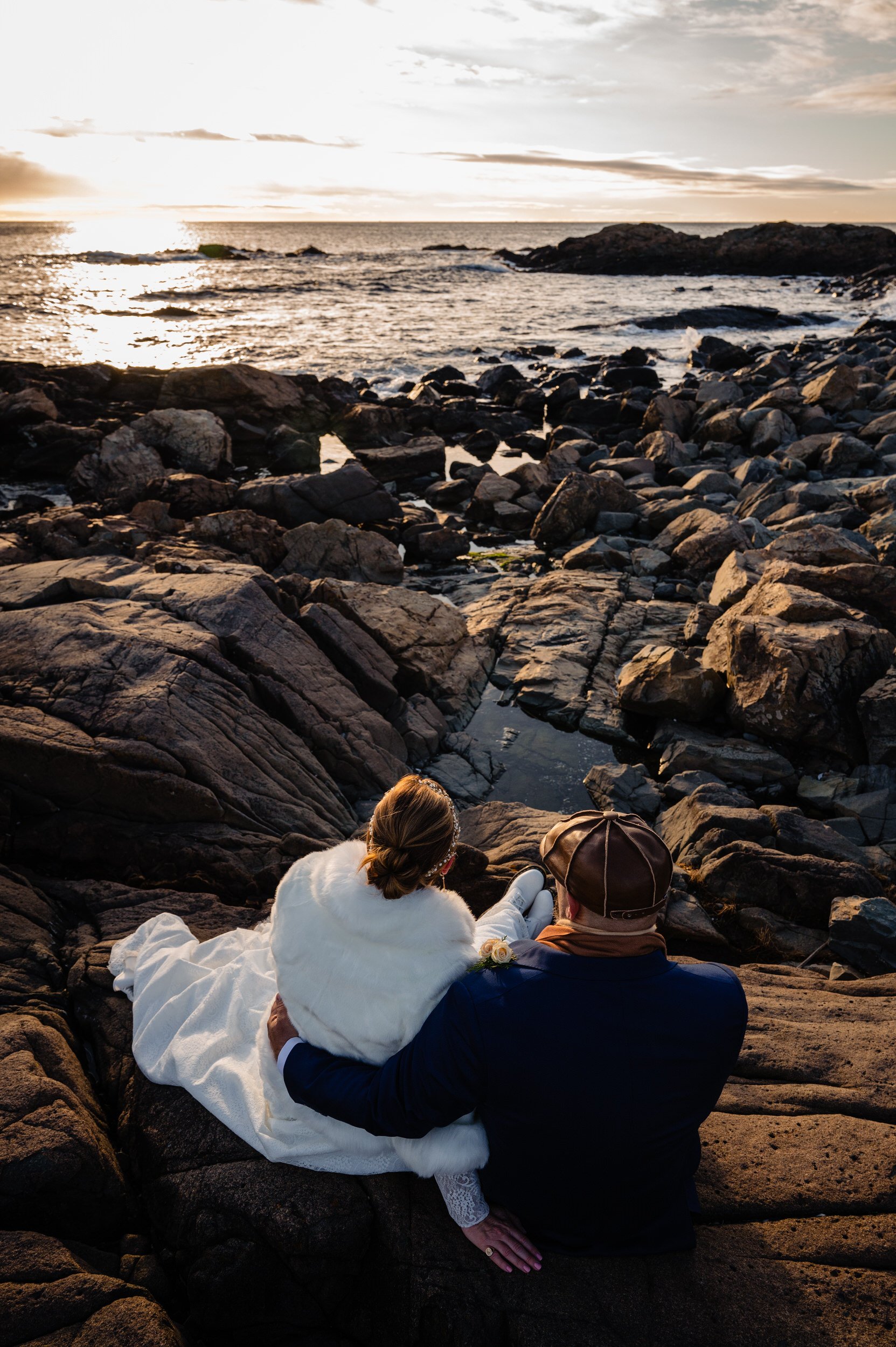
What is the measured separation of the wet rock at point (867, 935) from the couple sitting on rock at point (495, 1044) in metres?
3.04

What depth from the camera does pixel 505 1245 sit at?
268 cm

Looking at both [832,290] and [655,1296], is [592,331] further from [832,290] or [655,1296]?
[655,1296]

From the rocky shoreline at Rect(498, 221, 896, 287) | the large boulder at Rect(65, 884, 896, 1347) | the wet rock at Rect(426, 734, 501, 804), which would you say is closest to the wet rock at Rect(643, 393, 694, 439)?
the wet rock at Rect(426, 734, 501, 804)

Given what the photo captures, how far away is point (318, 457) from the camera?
2078 centimetres

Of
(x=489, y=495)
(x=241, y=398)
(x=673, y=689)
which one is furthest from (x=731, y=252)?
(x=673, y=689)

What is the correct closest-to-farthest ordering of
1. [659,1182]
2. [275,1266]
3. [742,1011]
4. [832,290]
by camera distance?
[742,1011] < [659,1182] < [275,1266] < [832,290]

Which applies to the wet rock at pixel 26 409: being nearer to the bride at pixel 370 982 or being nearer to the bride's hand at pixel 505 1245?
the bride at pixel 370 982

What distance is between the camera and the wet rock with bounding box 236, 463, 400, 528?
15.3 meters

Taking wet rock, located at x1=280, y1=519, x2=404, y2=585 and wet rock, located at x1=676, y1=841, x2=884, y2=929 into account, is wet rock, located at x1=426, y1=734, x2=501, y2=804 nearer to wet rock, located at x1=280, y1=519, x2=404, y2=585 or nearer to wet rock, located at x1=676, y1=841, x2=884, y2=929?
wet rock, located at x1=676, y1=841, x2=884, y2=929

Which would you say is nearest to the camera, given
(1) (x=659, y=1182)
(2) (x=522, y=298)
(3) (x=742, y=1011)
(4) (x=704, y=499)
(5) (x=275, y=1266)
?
(3) (x=742, y=1011)

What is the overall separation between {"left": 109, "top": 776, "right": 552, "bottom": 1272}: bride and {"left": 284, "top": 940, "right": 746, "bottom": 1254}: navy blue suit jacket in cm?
14

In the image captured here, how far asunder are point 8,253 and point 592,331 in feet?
284

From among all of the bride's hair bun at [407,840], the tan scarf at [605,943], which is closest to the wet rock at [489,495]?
the bride's hair bun at [407,840]

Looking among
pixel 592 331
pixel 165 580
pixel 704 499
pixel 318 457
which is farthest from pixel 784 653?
pixel 592 331
